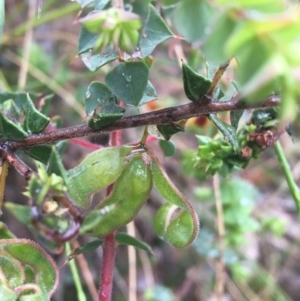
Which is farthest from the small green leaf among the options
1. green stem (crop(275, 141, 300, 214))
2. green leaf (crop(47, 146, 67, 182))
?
green stem (crop(275, 141, 300, 214))

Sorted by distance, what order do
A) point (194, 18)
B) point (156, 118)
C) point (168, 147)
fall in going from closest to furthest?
point (194, 18)
point (156, 118)
point (168, 147)

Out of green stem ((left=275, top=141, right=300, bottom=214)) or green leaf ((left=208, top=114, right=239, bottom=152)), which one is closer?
green leaf ((left=208, top=114, right=239, bottom=152))

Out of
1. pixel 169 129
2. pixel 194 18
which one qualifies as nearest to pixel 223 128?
pixel 169 129

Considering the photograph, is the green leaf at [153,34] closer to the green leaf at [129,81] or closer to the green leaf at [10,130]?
the green leaf at [129,81]

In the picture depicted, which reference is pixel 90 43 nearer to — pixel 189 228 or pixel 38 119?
pixel 38 119

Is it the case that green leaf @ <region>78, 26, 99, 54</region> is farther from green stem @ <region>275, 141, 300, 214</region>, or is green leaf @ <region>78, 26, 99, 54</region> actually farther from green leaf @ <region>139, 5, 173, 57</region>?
green stem @ <region>275, 141, 300, 214</region>

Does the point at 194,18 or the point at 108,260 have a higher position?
the point at 194,18

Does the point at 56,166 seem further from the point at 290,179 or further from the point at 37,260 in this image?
the point at 290,179
